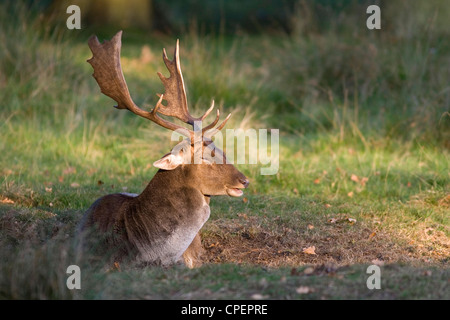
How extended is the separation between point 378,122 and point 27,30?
5.71 metres

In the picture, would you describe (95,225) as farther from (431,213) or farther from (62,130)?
(62,130)

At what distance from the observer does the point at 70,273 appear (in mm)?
4383

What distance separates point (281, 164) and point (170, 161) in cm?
380

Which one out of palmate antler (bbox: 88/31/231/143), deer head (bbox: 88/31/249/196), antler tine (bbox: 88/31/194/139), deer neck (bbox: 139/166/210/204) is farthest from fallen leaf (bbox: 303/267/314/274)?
antler tine (bbox: 88/31/194/139)

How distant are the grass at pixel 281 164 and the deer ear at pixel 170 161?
0.77 m

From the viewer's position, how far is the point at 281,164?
8.94 meters

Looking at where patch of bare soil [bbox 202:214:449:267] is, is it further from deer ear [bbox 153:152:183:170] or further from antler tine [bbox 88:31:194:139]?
antler tine [bbox 88:31:194:139]

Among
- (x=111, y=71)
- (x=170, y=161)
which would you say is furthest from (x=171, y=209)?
(x=111, y=71)

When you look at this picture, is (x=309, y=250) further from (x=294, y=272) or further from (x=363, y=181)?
(x=363, y=181)

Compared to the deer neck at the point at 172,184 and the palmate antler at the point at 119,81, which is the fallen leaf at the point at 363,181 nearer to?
the palmate antler at the point at 119,81

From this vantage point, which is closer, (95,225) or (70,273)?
(70,273)

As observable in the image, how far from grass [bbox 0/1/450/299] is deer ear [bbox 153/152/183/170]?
30.3 inches

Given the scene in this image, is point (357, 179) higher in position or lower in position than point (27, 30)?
Answer: lower

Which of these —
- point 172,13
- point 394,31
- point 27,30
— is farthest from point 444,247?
point 172,13
